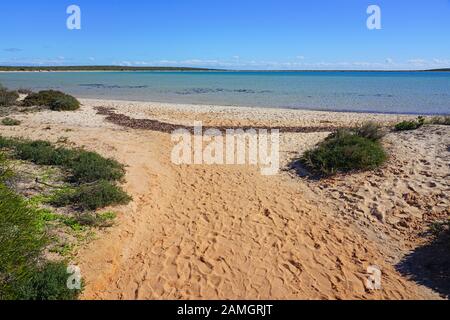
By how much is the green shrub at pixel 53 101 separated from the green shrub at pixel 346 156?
14.6 m

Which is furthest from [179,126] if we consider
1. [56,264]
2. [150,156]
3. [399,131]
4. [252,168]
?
[56,264]

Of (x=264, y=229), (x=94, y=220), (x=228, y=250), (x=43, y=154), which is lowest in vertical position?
(x=228, y=250)

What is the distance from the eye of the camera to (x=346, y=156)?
9438 mm

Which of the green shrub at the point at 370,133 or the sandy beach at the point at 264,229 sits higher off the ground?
the green shrub at the point at 370,133

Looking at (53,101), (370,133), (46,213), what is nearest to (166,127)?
(370,133)

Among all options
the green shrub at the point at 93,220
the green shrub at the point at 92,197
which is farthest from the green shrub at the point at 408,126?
the green shrub at the point at 93,220

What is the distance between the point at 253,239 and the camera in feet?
20.4

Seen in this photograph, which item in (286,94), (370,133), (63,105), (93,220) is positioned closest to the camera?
(93,220)

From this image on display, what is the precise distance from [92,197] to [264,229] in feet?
11.2

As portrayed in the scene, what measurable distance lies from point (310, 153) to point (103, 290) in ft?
23.4

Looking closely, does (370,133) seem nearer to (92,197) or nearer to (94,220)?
(92,197)

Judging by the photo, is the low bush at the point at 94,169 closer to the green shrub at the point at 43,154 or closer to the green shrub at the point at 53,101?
the green shrub at the point at 43,154

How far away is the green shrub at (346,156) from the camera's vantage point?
9.24m

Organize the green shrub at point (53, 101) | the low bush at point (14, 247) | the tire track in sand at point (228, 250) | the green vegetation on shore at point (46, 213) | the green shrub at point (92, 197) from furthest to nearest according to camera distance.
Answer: the green shrub at point (53, 101) < the green shrub at point (92, 197) < the tire track in sand at point (228, 250) < the green vegetation on shore at point (46, 213) < the low bush at point (14, 247)
